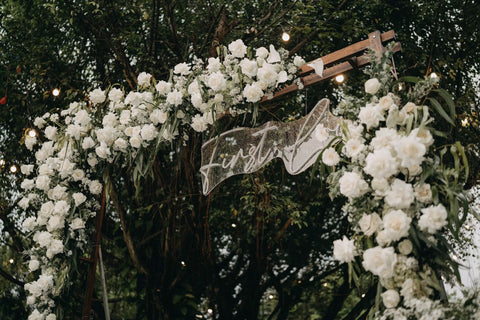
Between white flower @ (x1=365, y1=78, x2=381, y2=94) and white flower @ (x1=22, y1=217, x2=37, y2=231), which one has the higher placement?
white flower @ (x1=365, y1=78, x2=381, y2=94)

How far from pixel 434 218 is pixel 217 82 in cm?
Result: 143

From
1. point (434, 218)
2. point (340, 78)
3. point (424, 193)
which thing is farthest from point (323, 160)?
point (340, 78)

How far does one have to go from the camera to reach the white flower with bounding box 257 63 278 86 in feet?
9.24

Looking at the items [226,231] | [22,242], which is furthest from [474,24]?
[22,242]

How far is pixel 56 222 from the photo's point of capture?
3.17m

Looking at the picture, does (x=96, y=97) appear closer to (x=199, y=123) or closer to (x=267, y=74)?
(x=199, y=123)

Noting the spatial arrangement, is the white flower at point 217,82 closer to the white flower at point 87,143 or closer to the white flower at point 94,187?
the white flower at point 87,143

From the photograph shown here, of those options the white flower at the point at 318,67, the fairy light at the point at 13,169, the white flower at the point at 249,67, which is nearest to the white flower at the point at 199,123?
the white flower at the point at 249,67

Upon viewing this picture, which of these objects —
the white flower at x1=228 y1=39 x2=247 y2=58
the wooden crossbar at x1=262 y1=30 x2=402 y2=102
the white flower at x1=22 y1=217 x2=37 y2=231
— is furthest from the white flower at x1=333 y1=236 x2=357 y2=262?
the white flower at x1=22 y1=217 x2=37 y2=231

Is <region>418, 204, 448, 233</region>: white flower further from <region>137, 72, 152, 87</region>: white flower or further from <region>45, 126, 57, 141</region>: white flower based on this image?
<region>45, 126, 57, 141</region>: white flower

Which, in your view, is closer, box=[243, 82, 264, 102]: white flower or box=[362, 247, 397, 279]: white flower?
box=[362, 247, 397, 279]: white flower

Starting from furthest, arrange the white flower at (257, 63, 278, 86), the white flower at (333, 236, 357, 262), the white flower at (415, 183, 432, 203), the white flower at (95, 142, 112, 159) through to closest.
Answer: the white flower at (95, 142, 112, 159) < the white flower at (257, 63, 278, 86) < the white flower at (333, 236, 357, 262) < the white flower at (415, 183, 432, 203)

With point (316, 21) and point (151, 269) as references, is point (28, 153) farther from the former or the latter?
point (316, 21)

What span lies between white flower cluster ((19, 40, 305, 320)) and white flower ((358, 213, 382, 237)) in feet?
3.36
